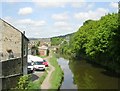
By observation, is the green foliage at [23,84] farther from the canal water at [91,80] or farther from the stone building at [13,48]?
the canal water at [91,80]

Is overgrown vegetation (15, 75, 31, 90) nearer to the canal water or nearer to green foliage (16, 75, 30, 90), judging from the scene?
green foliage (16, 75, 30, 90)

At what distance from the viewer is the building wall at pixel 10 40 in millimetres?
32438

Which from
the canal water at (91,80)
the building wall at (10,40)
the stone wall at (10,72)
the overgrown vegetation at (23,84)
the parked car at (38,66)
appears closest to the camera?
the stone wall at (10,72)

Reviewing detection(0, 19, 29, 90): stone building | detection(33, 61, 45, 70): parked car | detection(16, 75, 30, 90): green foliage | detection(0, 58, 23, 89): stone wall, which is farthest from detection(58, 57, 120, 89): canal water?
detection(16, 75, 30, 90): green foliage

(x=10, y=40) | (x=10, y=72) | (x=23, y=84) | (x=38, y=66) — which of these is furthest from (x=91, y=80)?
(x=10, y=72)

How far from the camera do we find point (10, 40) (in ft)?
109

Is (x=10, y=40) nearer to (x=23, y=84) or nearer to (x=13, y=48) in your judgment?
(x=13, y=48)

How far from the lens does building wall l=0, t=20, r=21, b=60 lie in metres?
32.4

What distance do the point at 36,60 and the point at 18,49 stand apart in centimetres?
1941

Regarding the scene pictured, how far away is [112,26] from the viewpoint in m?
46.6

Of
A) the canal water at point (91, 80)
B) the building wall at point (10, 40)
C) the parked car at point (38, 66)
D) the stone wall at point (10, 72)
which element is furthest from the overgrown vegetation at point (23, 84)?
the parked car at point (38, 66)

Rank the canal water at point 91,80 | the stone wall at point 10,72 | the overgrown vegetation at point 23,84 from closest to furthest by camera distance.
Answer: the stone wall at point 10,72 < the overgrown vegetation at point 23,84 < the canal water at point 91,80

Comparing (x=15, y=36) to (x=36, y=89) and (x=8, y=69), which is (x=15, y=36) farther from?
(x=36, y=89)

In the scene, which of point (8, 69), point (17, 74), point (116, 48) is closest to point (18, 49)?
point (17, 74)
